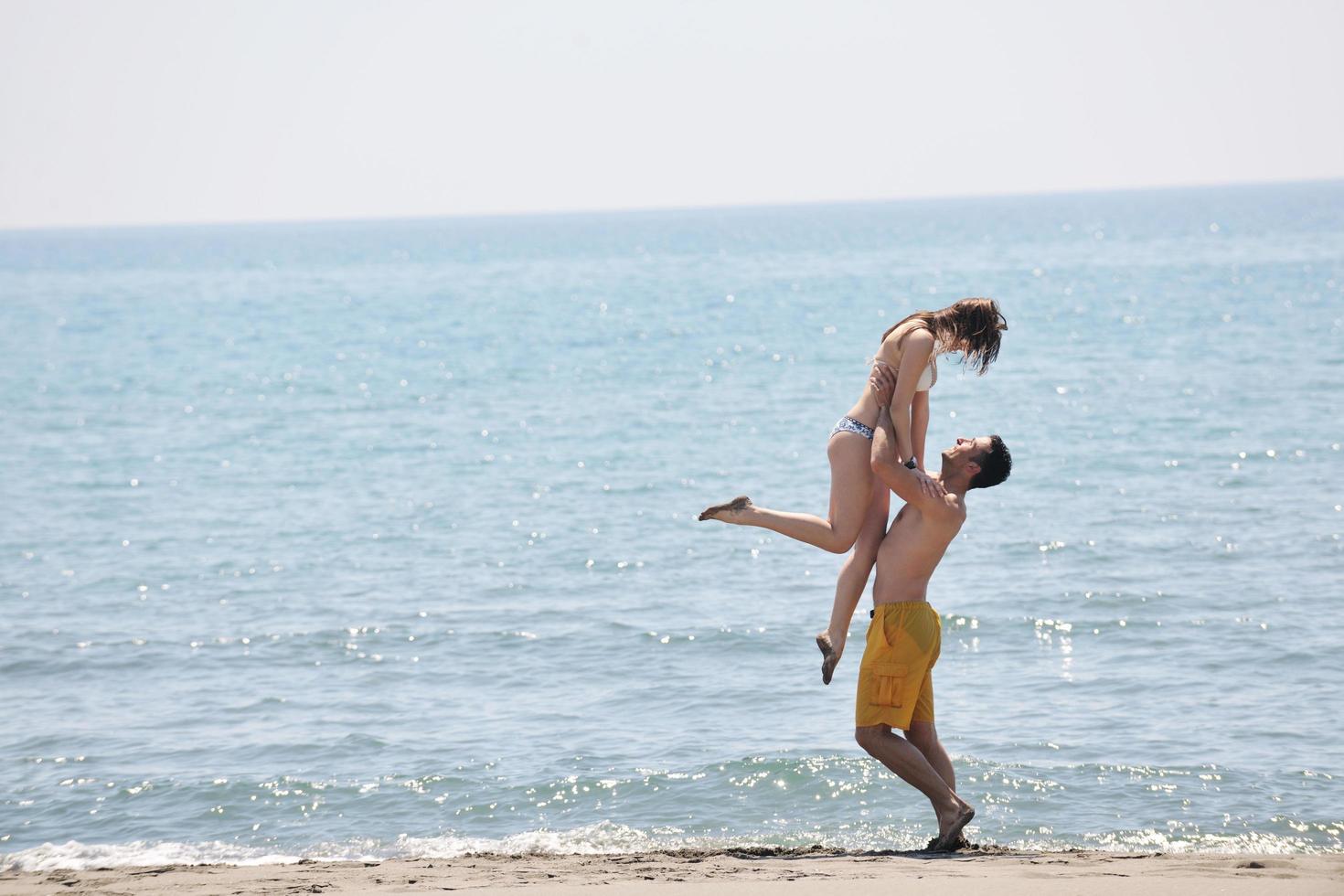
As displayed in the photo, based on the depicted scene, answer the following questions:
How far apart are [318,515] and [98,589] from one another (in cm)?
390

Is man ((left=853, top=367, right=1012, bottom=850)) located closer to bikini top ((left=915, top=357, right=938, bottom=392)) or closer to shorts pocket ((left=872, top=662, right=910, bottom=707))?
shorts pocket ((left=872, top=662, right=910, bottom=707))

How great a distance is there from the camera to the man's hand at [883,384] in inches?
259

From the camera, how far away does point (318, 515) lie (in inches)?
703

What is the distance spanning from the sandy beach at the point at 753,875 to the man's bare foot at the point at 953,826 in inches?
3.7

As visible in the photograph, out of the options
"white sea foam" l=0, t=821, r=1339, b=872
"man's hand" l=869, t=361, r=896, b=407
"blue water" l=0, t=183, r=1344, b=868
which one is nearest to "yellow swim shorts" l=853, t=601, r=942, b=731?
"man's hand" l=869, t=361, r=896, b=407

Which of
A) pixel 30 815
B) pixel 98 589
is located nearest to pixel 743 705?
pixel 30 815

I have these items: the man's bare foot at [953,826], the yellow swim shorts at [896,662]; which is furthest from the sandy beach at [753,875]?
the yellow swim shorts at [896,662]

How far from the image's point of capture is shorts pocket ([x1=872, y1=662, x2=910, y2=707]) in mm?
6562

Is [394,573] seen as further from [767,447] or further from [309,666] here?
[767,447]

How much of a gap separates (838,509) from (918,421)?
1.84 feet

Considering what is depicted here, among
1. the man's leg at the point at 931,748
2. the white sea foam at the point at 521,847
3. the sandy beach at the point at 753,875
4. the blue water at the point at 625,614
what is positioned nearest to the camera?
the sandy beach at the point at 753,875

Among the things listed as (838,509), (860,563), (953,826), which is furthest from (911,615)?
(953,826)

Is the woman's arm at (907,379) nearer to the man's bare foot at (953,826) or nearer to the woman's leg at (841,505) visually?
the woman's leg at (841,505)

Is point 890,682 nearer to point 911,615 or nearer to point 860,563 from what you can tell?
point 911,615
